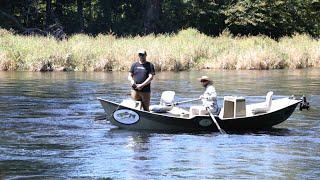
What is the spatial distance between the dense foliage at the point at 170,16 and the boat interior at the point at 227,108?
3423cm

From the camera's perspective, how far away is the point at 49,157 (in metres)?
13.0

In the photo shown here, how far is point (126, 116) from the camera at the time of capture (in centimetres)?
1598

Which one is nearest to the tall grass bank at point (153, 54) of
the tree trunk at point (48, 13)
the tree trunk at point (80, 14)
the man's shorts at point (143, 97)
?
the tree trunk at point (48, 13)

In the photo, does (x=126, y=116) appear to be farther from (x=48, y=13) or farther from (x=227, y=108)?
(x=48, y=13)

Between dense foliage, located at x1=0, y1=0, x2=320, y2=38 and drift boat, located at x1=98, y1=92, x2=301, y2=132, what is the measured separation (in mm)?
34736

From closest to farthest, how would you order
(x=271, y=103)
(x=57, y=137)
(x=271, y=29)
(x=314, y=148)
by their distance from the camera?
(x=314, y=148), (x=57, y=137), (x=271, y=103), (x=271, y=29)

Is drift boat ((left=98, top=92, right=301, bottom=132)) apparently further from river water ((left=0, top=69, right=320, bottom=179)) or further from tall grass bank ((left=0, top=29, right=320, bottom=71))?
tall grass bank ((left=0, top=29, right=320, bottom=71))

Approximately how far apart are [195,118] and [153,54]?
20327mm

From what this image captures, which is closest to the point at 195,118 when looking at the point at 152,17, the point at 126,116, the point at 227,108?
the point at 227,108

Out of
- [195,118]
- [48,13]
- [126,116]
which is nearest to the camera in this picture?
[195,118]

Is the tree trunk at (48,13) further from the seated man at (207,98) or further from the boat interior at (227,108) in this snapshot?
the seated man at (207,98)

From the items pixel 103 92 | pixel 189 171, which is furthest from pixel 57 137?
pixel 103 92

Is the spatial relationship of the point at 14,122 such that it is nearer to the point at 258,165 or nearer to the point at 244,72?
the point at 258,165

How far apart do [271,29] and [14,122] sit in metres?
37.7
